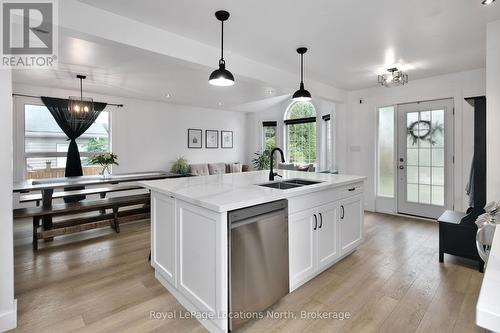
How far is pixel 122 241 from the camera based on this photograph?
142 inches

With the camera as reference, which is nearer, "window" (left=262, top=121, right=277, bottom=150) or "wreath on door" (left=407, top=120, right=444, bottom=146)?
"wreath on door" (left=407, top=120, right=444, bottom=146)

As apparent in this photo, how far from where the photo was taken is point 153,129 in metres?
6.57

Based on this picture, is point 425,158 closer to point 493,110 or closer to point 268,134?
point 493,110

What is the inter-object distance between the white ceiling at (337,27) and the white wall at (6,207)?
107 cm

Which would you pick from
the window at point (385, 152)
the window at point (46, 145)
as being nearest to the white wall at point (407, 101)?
the window at point (385, 152)

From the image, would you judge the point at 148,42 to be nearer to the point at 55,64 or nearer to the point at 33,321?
the point at 55,64

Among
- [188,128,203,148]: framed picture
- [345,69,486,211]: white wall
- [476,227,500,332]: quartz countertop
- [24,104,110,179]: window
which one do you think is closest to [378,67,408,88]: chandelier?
[345,69,486,211]: white wall

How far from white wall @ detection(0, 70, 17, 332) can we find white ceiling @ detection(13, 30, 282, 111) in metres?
0.84

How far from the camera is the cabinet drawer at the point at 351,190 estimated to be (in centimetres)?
277

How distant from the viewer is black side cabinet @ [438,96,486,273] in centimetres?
272

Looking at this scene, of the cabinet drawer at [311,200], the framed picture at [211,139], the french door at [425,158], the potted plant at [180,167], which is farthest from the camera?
the framed picture at [211,139]

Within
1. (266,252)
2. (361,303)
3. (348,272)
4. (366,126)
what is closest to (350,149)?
(366,126)

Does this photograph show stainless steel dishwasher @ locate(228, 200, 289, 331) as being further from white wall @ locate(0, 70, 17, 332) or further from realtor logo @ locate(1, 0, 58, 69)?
realtor logo @ locate(1, 0, 58, 69)

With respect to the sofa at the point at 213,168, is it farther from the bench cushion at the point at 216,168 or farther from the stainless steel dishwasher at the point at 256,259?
the stainless steel dishwasher at the point at 256,259
